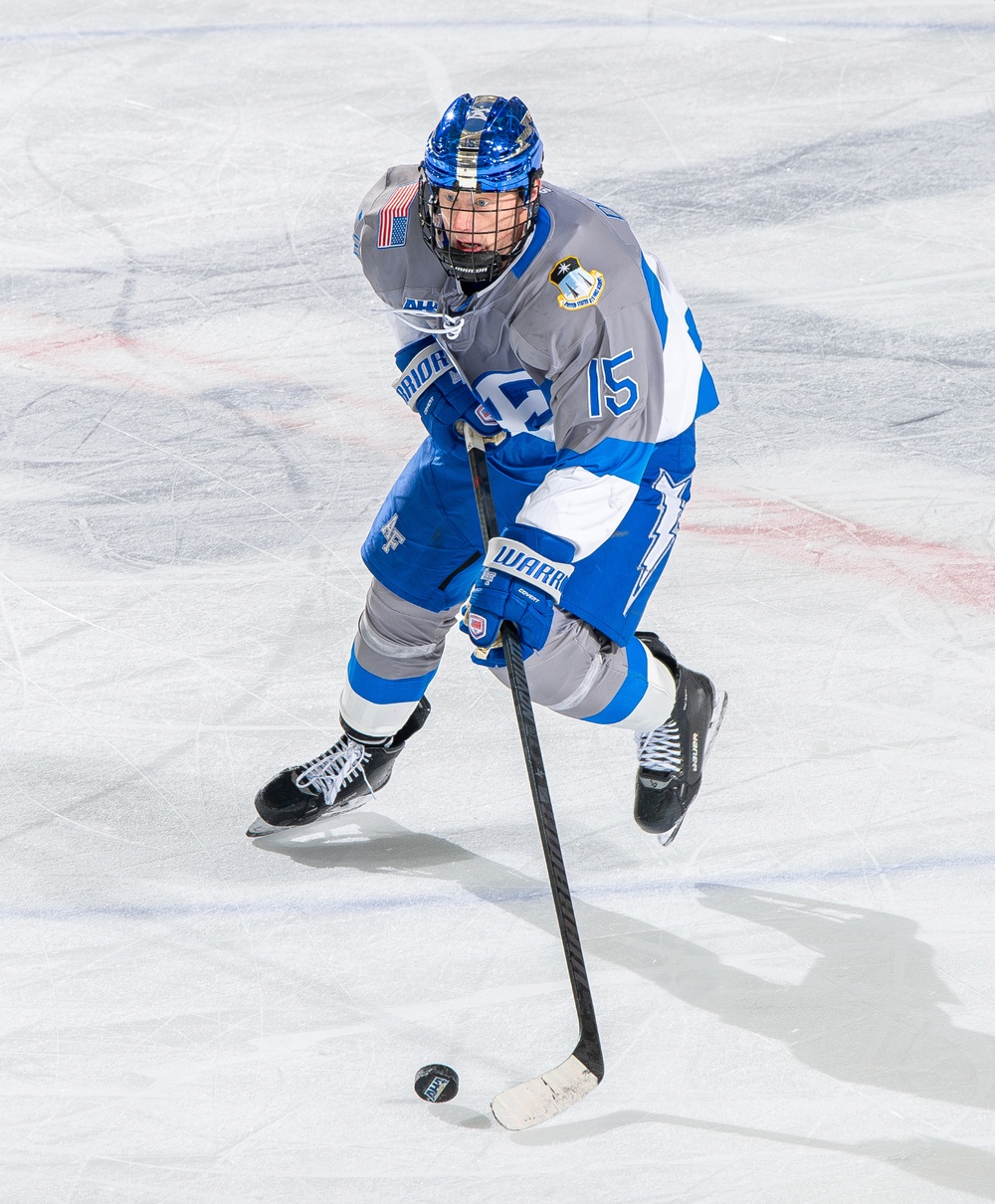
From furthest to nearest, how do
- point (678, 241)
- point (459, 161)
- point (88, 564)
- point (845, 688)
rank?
point (678, 241) → point (88, 564) → point (845, 688) → point (459, 161)

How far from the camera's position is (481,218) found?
2.10 m

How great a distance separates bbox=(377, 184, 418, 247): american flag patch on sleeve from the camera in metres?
2.34

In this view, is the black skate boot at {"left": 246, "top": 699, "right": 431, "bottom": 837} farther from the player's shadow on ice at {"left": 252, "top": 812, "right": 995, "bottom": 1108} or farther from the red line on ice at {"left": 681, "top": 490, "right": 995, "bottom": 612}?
the red line on ice at {"left": 681, "top": 490, "right": 995, "bottom": 612}

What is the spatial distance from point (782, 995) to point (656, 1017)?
22 cm

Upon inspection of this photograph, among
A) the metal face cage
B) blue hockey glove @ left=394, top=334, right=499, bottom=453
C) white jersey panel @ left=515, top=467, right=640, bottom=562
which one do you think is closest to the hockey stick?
white jersey panel @ left=515, top=467, right=640, bottom=562

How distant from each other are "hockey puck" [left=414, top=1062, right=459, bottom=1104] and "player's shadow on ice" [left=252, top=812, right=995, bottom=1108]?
1.25ft

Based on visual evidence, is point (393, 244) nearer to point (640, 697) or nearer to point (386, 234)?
point (386, 234)

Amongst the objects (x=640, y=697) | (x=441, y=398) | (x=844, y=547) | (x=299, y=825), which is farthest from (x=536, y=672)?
(x=844, y=547)

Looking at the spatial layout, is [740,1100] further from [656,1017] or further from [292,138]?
[292,138]

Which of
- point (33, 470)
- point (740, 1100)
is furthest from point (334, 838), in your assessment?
point (33, 470)

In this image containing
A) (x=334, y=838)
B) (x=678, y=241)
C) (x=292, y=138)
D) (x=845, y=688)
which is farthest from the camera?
(x=292, y=138)

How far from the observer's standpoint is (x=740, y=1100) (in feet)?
7.12

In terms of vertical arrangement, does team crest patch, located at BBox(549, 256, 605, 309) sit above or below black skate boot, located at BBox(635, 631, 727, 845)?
above

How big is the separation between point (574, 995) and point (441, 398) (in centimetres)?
105
